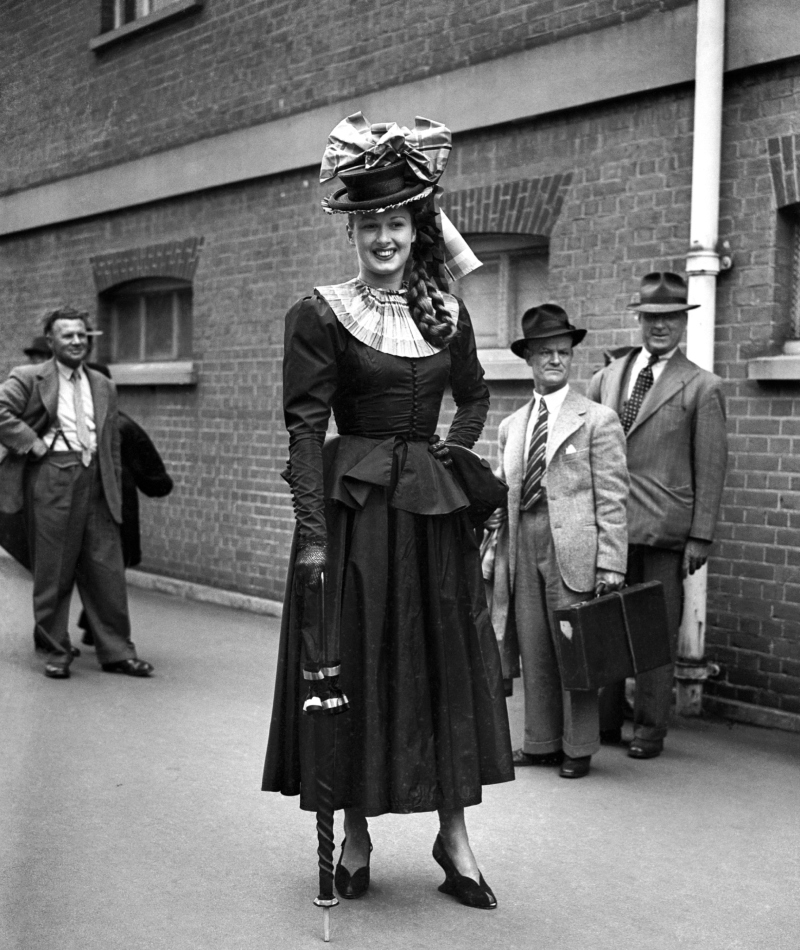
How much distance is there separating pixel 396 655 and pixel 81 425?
4.25 m

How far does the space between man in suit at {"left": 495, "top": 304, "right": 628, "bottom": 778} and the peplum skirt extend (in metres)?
1.73

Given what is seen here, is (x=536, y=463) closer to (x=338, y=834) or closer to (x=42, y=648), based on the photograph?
(x=338, y=834)

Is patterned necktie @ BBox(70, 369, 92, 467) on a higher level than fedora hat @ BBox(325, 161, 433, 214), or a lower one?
lower

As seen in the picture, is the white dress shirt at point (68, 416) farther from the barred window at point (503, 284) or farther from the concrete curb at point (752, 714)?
the concrete curb at point (752, 714)

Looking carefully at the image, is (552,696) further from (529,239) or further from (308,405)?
(529,239)

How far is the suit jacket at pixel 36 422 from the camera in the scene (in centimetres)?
763

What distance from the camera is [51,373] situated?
780 centimetres

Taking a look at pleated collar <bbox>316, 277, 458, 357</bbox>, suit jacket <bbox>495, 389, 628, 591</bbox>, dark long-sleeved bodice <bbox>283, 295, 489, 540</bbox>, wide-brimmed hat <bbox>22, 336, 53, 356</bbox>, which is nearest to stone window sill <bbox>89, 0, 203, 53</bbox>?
wide-brimmed hat <bbox>22, 336, 53, 356</bbox>

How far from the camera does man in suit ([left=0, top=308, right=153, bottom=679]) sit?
25.4ft

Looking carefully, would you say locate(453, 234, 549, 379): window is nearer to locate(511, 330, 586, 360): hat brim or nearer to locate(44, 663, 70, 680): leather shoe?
locate(511, 330, 586, 360): hat brim

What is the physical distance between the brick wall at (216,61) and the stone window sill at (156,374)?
1.87 m

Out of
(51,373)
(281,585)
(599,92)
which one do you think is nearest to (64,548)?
(51,373)

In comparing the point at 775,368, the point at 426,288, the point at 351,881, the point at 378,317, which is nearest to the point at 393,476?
the point at 378,317

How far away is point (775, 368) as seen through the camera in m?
6.61
